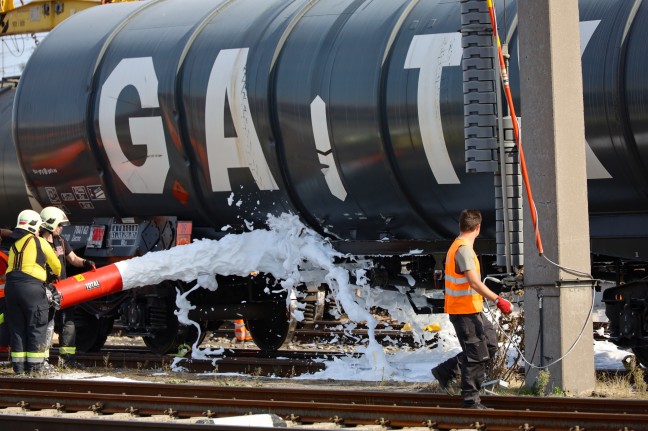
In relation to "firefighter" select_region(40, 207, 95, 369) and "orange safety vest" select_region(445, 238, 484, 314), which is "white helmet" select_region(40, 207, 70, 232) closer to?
"firefighter" select_region(40, 207, 95, 369)

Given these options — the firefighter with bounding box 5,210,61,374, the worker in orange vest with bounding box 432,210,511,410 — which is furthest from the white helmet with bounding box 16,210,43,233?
the worker in orange vest with bounding box 432,210,511,410

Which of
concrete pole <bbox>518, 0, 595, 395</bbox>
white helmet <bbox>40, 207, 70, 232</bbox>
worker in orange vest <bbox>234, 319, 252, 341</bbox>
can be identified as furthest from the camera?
worker in orange vest <bbox>234, 319, 252, 341</bbox>

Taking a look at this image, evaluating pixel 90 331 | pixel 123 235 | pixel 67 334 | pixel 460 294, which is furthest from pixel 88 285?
pixel 460 294

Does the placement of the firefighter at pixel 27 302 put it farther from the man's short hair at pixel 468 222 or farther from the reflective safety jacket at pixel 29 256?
the man's short hair at pixel 468 222

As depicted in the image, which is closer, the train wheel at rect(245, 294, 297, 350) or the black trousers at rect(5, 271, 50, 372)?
the black trousers at rect(5, 271, 50, 372)

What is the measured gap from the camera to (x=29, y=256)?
11.0 m

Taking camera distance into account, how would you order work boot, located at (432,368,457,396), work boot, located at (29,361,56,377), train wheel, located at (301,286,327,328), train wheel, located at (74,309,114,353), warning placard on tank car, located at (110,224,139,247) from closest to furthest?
work boot, located at (432,368,457,396)
work boot, located at (29,361,56,377)
train wheel, located at (301,286,327,328)
warning placard on tank car, located at (110,224,139,247)
train wheel, located at (74,309,114,353)

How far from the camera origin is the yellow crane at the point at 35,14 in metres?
32.2

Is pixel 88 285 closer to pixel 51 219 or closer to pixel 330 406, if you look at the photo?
pixel 51 219

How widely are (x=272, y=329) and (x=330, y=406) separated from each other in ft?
21.3

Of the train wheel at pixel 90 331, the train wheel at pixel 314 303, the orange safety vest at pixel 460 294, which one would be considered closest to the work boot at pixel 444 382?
the orange safety vest at pixel 460 294

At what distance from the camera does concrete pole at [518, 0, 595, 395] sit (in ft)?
29.1

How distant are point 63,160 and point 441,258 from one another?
529 centimetres

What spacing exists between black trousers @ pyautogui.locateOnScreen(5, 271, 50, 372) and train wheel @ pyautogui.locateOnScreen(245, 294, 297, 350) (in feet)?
12.0
